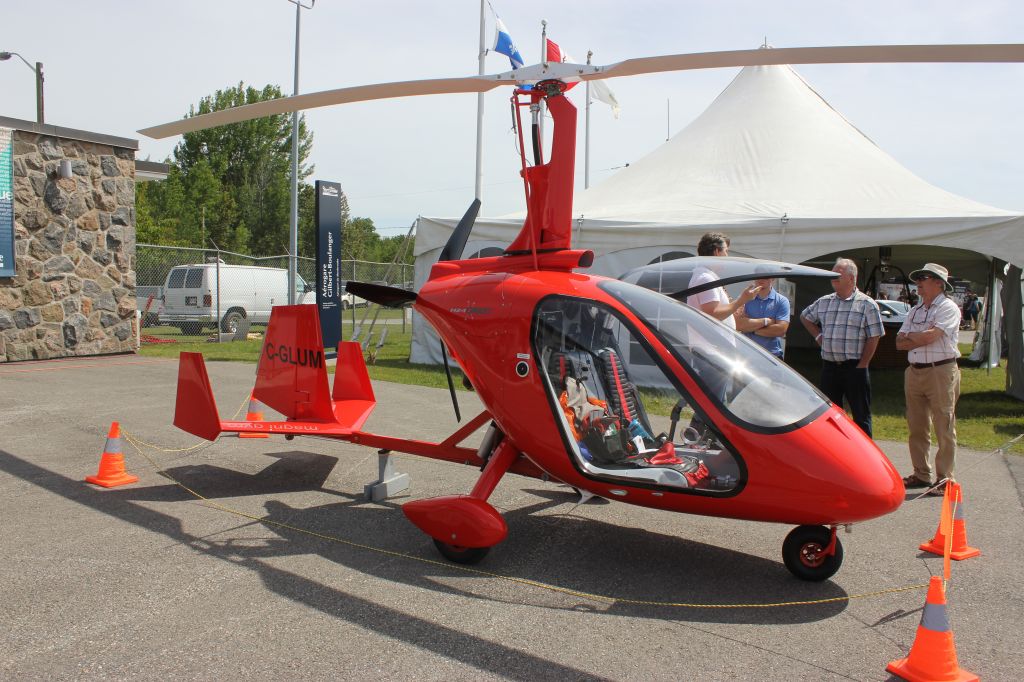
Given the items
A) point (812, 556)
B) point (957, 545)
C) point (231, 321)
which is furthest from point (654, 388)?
point (231, 321)

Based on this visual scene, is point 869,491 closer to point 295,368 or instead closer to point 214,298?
point 295,368

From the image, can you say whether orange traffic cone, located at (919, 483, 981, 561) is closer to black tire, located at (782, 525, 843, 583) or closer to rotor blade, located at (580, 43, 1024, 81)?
black tire, located at (782, 525, 843, 583)

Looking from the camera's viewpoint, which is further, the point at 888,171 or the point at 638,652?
the point at 888,171

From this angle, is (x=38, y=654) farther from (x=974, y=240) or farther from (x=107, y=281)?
(x=107, y=281)

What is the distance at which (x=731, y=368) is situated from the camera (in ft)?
13.7

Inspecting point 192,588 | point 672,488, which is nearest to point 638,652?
point 672,488

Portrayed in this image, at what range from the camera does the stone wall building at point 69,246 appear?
41.3 feet

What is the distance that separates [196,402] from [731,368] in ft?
12.2

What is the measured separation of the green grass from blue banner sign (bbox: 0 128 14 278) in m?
2.94

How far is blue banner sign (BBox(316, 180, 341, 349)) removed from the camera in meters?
13.1

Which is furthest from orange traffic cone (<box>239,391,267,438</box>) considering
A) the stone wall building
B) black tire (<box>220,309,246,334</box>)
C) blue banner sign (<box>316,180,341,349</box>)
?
black tire (<box>220,309,246,334</box>)

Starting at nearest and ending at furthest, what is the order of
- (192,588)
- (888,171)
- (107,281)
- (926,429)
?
(192,588)
(926,429)
(888,171)
(107,281)

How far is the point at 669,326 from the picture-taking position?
171 inches

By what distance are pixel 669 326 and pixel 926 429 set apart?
3235mm
